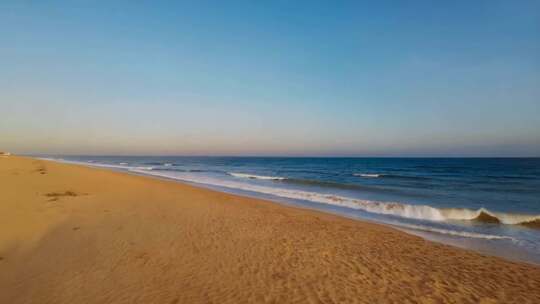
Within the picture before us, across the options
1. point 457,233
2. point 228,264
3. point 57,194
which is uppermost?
point 57,194

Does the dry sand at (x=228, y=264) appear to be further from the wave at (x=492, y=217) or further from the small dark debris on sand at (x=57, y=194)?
the wave at (x=492, y=217)

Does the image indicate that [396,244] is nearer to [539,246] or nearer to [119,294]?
[539,246]

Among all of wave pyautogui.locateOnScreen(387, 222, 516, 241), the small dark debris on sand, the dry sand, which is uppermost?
the small dark debris on sand

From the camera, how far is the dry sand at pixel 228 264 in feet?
15.5

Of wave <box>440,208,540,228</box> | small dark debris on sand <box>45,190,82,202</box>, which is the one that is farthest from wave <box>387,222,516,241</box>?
small dark debris on sand <box>45,190,82,202</box>

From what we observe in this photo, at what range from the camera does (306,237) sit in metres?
8.30

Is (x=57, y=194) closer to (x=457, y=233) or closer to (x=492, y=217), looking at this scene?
(x=457, y=233)

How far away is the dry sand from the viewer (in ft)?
15.5

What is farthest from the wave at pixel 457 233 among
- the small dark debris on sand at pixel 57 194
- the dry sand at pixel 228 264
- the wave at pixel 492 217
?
the small dark debris on sand at pixel 57 194

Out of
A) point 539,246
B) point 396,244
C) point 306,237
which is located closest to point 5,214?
point 306,237

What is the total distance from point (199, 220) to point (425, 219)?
10.1 m

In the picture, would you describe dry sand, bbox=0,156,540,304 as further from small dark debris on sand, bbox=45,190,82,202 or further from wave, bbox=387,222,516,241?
small dark debris on sand, bbox=45,190,82,202

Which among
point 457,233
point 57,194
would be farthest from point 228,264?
point 57,194

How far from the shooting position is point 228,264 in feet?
19.6
